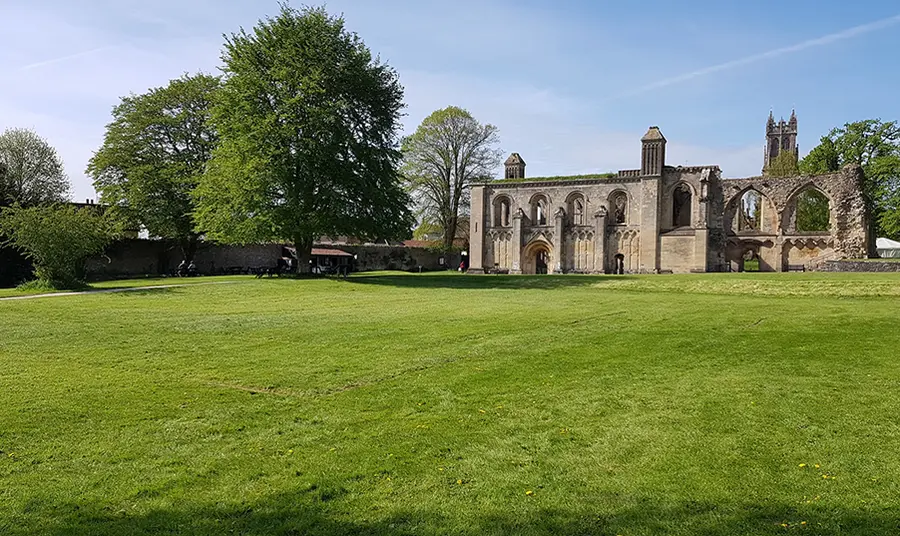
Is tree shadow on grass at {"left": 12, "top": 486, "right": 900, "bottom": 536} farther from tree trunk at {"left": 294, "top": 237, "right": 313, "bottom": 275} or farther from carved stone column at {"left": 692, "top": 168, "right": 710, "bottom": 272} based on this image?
carved stone column at {"left": 692, "top": 168, "right": 710, "bottom": 272}

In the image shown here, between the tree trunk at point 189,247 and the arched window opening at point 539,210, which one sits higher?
the arched window opening at point 539,210

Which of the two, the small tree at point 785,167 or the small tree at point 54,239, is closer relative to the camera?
the small tree at point 54,239

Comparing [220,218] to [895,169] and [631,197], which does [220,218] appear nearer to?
[631,197]

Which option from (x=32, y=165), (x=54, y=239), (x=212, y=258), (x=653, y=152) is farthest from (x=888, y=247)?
(x=32, y=165)

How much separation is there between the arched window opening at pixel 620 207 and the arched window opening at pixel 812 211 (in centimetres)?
2117

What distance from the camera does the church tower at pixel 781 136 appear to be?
9931cm

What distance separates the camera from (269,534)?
12.7ft

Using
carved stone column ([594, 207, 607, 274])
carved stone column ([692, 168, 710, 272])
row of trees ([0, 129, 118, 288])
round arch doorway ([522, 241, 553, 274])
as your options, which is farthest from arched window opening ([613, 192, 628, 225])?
row of trees ([0, 129, 118, 288])

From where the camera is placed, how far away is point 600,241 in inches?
1930

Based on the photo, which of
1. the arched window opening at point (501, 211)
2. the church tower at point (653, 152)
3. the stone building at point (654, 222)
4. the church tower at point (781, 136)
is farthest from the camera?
the church tower at point (781, 136)

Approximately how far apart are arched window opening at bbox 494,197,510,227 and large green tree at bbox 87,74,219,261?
2429cm

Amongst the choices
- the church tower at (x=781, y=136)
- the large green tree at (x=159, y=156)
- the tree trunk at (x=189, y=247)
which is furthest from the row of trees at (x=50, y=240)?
the church tower at (x=781, y=136)

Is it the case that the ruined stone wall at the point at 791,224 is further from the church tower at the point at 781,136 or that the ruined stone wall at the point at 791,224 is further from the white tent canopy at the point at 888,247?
the church tower at the point at 781,136

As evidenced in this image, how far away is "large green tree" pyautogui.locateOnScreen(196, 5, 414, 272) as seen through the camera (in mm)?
31141
